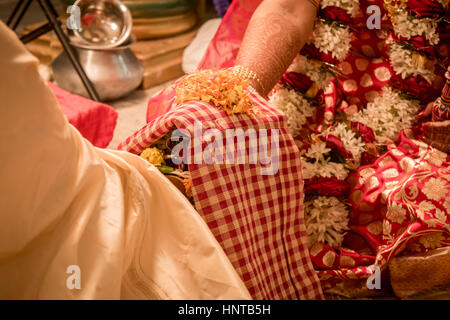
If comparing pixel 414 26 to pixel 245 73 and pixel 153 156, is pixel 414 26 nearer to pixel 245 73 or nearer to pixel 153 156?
pixel 245 73

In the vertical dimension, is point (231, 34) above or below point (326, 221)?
above

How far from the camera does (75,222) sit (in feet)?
2.05

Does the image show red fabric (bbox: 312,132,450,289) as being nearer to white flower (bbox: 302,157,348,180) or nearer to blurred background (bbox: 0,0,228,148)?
white flower (bbox: 302,157,348,180)

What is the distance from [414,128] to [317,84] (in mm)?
327

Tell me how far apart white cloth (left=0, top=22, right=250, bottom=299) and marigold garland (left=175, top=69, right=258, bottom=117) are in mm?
232

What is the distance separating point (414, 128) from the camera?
4.29ft

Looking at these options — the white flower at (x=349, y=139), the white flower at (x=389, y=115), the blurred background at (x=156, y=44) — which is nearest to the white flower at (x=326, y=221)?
the white flower at (x=349, y=139)

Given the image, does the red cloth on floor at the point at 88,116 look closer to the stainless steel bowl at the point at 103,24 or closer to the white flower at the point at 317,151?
the stainless steel bowl at the point at 103,24

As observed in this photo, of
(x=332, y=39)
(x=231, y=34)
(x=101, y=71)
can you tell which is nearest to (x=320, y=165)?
(x=332, y=39)

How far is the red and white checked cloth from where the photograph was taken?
2.67 feet

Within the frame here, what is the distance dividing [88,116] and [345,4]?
110 cm

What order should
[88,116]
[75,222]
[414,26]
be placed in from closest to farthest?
[75,222], [414,26], [88,116]

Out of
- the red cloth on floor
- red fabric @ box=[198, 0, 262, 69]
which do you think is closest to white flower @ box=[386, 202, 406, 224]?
red fabric @ box=[198, 0, 262, 69]

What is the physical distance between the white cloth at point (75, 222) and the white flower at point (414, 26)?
3.10ft
